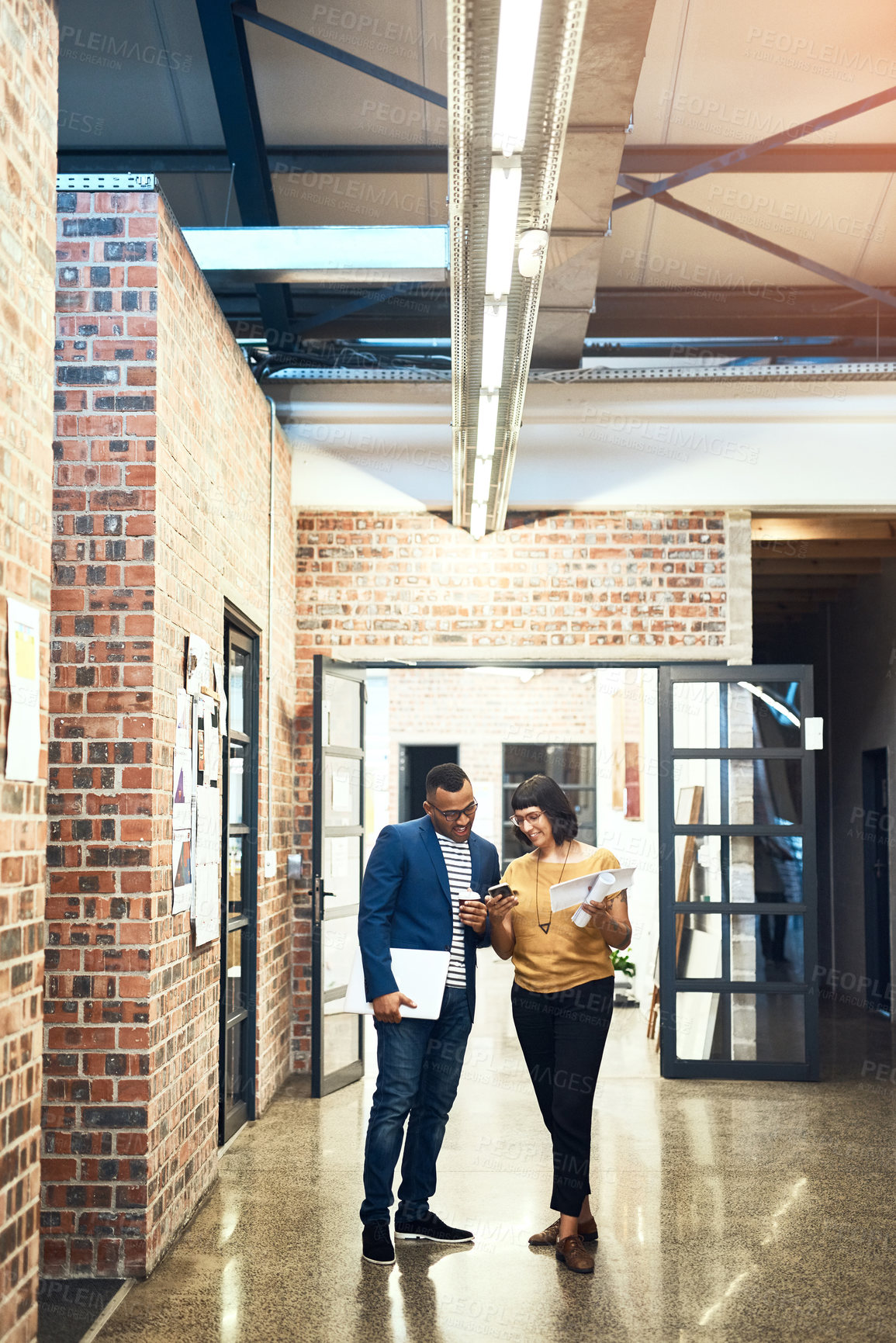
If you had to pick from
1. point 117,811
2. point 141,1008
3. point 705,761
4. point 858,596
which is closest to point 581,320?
point 705,761

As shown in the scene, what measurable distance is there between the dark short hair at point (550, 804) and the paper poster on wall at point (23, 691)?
1.75 meters

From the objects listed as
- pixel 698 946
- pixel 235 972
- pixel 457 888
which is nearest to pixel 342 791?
pixel 235 972

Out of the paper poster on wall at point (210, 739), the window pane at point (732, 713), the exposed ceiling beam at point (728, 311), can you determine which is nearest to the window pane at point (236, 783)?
the paper poster on wall at point (210, 739)

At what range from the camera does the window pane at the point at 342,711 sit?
674 cm

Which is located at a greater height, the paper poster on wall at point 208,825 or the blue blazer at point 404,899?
the paper poster on wall at point 208,825

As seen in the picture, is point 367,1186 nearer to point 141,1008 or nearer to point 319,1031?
point 141,1008

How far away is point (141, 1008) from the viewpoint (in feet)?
12.3

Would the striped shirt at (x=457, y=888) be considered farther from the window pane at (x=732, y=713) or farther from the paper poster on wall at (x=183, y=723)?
the window pane at (x=732, y=713)

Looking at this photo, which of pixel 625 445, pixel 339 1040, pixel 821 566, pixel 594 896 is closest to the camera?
pixel 594 896

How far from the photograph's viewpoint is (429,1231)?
4.11 meters

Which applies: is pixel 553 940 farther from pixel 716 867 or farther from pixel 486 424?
pixel 716 867

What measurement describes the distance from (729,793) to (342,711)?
90.9 inches

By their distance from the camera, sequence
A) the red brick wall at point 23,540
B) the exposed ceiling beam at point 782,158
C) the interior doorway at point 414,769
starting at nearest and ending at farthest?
the red brick wall at point 23,540 < the exposed ceiling beam at point 782,158 < the interior doorway at point 414,769

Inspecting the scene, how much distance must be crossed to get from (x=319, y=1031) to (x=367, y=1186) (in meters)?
2.47
